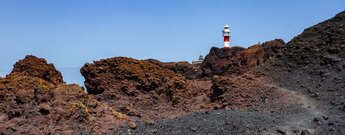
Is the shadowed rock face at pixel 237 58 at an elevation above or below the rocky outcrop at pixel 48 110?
above

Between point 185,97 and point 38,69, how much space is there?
3.87 meters

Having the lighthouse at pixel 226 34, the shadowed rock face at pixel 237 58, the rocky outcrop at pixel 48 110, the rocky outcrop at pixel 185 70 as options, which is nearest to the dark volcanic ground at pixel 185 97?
the rocky outcrop at pixel 48 110

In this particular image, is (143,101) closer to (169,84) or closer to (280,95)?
(169,84)

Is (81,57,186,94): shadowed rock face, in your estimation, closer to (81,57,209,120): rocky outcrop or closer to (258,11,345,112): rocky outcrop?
(81,57,209,120): rocky outcrop

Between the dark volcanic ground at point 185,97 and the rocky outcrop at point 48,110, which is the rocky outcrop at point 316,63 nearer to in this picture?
the dark volcanic ground at point 185,97

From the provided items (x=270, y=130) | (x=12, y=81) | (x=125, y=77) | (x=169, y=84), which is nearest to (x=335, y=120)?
(x=270, y=130)

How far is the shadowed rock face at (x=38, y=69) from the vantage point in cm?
1444

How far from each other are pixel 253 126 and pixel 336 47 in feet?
23.2

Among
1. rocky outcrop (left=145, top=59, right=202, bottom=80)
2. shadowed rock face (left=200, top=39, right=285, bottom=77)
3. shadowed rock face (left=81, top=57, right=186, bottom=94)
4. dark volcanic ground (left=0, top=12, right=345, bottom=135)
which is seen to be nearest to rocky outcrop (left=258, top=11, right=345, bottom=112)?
dark volcanic ground (left=0, top=12, right=345, bottom=135)

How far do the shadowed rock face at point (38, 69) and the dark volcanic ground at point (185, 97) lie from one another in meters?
0.02

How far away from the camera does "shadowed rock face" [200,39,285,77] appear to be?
2212 centimetres

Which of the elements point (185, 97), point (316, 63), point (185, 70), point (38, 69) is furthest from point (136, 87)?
point (185, 70)

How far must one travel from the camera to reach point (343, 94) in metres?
15.1

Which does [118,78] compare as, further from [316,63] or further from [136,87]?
[316,63]
